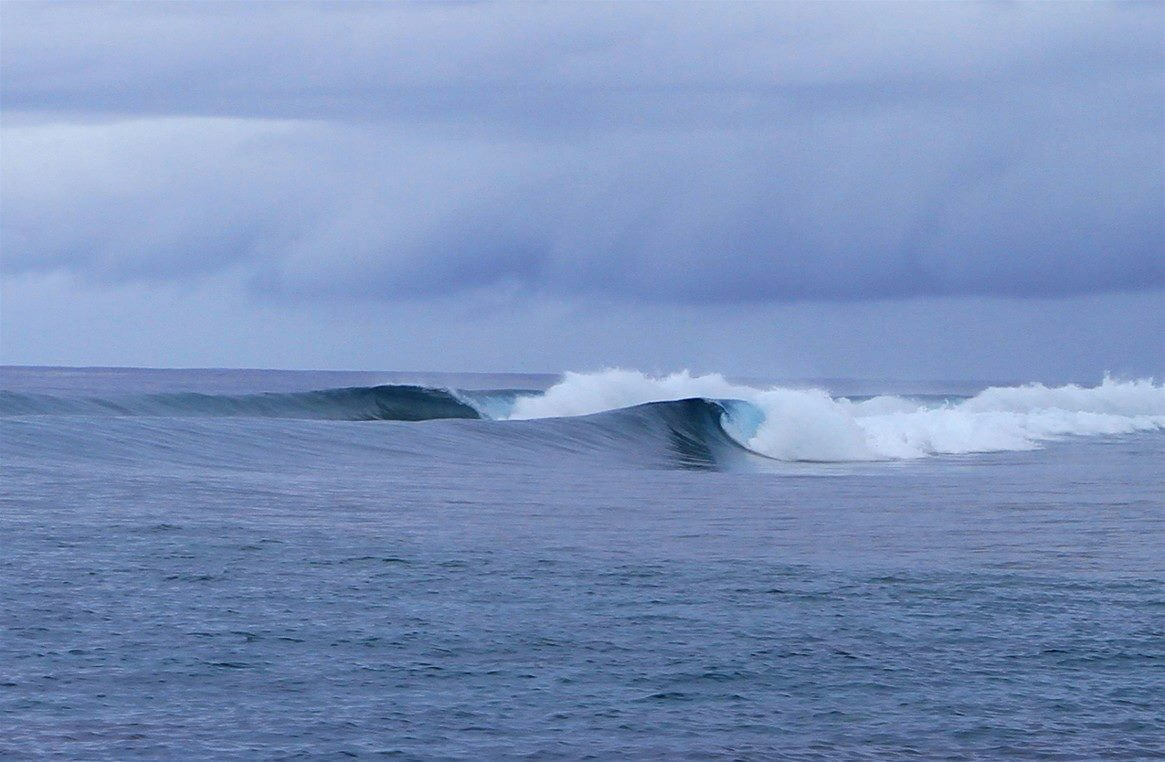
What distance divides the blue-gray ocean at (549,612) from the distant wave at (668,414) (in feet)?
31.4

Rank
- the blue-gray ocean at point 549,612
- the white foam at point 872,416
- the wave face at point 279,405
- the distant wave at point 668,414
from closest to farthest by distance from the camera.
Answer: the blue-gray ocean at point 549,612 < the wave face at point 279,405 < the distant wave at point 668,414 < the white foam at point 872,416

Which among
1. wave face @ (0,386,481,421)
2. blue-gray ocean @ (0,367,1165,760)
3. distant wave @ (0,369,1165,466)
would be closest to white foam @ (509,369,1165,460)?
distant wave @ (0,369,1165,466)

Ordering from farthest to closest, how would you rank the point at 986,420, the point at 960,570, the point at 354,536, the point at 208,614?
the point at 986,420 < the point at 354,536 < the point at 960,570 < the point at 208,614

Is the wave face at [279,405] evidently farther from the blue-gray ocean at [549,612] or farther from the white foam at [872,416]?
the blue-gray ocean at [549,612]

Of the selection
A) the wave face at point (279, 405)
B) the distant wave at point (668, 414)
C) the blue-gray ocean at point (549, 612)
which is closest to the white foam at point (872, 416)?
the distant wave at point (668, 414)

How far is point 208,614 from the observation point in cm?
992

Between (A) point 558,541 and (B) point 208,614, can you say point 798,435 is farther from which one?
(B) point 208,614

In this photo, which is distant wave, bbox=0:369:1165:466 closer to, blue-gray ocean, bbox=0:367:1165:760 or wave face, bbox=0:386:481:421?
wave face, bbox=0:386:481:421

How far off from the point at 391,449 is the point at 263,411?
1209 cm

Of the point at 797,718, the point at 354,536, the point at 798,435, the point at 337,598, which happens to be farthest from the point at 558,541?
the point at 798,435

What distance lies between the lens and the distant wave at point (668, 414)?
3164 centimetres

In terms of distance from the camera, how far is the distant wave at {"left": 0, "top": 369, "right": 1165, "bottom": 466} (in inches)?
1246

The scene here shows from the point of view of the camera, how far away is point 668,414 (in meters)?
34.8

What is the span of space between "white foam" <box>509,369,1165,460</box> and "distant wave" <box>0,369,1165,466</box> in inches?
1.7
